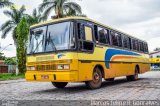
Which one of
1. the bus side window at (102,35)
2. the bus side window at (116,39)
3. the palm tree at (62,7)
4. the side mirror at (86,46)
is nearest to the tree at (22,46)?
the palm tree at (62,7)

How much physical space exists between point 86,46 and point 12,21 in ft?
146

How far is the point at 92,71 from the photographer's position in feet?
42.8

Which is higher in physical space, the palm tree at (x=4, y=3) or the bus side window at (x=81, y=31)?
the palm tree at (x=4, y=3)

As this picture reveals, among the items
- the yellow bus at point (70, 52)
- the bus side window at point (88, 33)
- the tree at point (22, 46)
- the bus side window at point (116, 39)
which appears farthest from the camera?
the tree at point (22, 46)

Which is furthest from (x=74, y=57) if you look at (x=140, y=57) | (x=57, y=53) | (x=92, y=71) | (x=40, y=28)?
(x=140, y=57)

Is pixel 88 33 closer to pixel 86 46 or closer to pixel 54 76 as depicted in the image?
pixel 86 46

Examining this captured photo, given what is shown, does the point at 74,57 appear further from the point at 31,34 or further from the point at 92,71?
the point at 31,34

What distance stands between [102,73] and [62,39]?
10.3ft

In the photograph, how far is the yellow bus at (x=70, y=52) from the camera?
1189cm

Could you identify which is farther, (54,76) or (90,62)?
(90,62)

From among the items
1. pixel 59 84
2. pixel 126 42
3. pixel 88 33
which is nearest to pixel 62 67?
pixel 88 33

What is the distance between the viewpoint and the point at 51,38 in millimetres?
12547

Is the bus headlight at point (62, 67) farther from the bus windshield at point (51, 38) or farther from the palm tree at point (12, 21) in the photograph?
the palm tree at point (12, 21)

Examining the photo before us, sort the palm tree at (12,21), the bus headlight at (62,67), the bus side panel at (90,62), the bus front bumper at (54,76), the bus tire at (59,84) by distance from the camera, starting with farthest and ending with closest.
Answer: the palm tree at (12,21)
the bus tire at (59,84)
the bus side panel at (90,62)
the bus headlight at (62,67)
the bus front bumper at (54,76)
